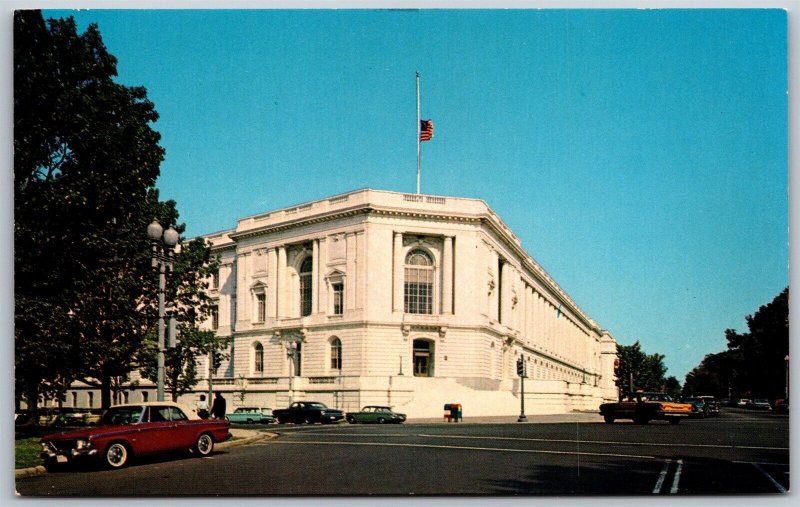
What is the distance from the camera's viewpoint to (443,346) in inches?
2410

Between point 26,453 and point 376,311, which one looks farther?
point 376,311

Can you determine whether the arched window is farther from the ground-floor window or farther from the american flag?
the american flag

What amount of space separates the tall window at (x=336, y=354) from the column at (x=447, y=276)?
8154 millimetres

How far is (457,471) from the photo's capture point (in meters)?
16.8

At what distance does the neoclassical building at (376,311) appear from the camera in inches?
2324

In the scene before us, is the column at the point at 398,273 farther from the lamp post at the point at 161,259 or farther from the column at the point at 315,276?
the lamp post at the point at 161,259

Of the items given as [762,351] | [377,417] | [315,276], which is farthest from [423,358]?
[762,351]

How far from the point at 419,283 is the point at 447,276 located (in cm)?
220

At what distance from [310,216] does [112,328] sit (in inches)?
1550

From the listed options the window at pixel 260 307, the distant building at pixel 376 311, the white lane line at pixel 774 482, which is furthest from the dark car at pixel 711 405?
the window at pixel 260 307

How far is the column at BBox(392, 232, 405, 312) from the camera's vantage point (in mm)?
60562

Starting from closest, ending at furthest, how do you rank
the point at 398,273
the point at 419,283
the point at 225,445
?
the point at 225,445
the point at 398,273
the point at 419,283

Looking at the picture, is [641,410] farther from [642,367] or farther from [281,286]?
[281,286]

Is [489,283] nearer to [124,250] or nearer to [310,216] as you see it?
[310,216]
